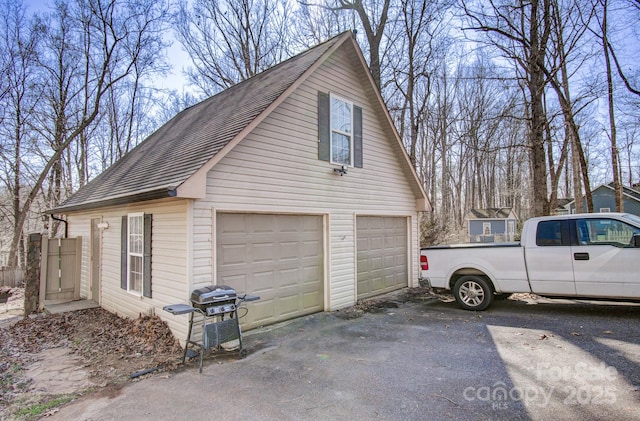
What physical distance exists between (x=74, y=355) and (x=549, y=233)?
27.4 feet

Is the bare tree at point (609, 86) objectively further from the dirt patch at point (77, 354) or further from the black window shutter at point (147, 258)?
the black window shutter at point (147, 258)

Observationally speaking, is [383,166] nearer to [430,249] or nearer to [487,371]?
[430,249]

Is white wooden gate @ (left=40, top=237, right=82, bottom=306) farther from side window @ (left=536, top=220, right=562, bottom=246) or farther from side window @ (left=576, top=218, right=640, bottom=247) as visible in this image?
side window @ (left=576, top=218, right=640, bottom=247)

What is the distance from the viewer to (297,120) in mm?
7000

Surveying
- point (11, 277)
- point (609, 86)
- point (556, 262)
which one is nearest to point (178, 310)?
point (556, 262)

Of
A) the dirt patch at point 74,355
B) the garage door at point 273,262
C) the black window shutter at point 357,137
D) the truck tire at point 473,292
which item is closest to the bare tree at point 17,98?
the dirt patch at point 74,355

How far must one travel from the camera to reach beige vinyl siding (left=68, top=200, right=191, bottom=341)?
211 inches

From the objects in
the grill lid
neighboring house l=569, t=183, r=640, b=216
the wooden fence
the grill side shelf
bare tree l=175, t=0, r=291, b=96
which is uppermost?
bare tree l=175, t=0, r=291, b=96

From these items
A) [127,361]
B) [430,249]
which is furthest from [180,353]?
[430,249]

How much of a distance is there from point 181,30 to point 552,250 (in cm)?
1837

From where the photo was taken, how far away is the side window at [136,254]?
20.5 ft

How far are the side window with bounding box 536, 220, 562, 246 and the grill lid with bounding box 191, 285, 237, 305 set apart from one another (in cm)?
567

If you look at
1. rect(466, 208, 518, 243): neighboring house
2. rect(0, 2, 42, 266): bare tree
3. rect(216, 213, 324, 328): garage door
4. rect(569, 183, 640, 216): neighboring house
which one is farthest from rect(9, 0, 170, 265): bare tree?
rect(569, 183, 640, 216): neighboring house

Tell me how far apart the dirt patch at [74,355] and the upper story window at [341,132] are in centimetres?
487
